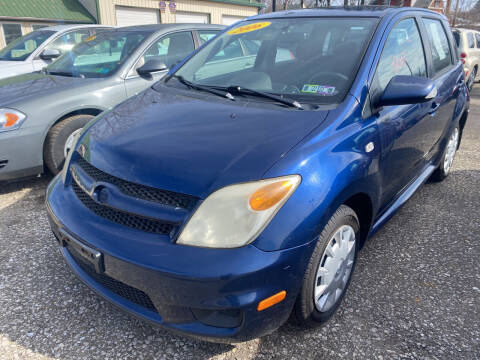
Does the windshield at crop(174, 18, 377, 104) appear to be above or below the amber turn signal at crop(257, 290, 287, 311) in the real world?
above

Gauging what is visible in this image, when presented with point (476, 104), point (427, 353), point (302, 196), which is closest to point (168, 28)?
point (302, 196)

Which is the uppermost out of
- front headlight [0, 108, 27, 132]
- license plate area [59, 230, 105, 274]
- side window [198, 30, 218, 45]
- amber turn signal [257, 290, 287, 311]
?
side window [198, 30, 218, 45]

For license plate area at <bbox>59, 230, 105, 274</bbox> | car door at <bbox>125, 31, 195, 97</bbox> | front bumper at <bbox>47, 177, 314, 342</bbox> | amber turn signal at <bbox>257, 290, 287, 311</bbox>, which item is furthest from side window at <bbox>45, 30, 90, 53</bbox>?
amber turn signal at <bbox>257, 290, 287, 311</bbox>

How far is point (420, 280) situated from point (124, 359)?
1879 mm

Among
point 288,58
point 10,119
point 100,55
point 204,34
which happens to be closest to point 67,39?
point 100,55

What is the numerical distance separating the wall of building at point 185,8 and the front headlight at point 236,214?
63.0 feet

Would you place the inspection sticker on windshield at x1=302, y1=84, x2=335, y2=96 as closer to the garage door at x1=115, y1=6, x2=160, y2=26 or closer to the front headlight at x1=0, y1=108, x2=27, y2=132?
the front headlight at x1=0, y1=108, x2=27, y2=132

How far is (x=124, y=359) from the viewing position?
1882 mm

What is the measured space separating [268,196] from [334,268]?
2.16 ft

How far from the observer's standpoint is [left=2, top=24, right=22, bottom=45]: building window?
17117mm

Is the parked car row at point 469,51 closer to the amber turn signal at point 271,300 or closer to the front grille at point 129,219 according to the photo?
the amber turn signal at point 271,300

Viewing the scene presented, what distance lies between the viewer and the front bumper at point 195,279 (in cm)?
152

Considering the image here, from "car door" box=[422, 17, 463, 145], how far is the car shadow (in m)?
0.94

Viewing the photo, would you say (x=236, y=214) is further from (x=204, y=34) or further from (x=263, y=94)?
(x=204, y=34)
